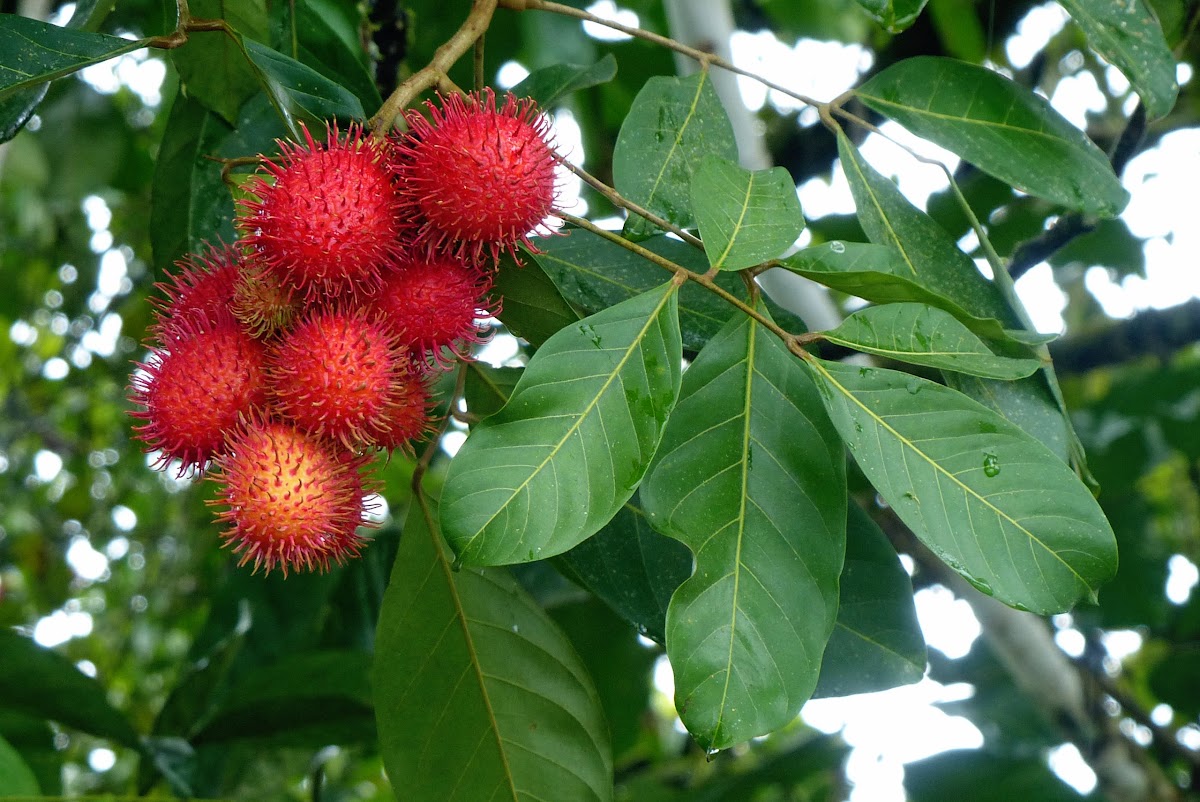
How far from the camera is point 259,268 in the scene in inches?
35.4

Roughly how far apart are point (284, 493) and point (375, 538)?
785 millimetres

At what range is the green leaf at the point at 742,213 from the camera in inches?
32.7

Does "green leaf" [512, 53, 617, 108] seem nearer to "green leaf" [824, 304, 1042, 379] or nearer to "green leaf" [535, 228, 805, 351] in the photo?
"green leaf" [535, 228, 805, 351]

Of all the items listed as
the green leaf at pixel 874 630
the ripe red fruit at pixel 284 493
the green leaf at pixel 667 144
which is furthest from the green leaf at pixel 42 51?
the green leaf at pixel 874 630

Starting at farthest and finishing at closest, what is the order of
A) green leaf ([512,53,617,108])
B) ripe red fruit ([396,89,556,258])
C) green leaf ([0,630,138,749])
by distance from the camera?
green leaf ([0,630,138,749]), green leaf ([512,53,617,108]), ripe red fruit ([396,89,556,258])

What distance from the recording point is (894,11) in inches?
36.5

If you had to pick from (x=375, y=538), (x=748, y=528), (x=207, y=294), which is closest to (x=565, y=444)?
(x=748, y=528)

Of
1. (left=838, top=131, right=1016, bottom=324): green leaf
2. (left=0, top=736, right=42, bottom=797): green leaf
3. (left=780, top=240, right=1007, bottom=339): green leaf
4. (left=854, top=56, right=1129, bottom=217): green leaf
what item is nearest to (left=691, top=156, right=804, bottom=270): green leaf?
(left=780, top=240, right=1007, bottom=339): green leaf

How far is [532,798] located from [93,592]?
3752 millimetres

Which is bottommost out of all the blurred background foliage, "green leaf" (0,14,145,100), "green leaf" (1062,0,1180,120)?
the blurred background foliage

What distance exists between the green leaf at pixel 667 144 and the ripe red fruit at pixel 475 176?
0.27 ft

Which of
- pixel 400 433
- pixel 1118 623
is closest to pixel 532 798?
pixel 400 433

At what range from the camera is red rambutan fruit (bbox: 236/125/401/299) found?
83 cm

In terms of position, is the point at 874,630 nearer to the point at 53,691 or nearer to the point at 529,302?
the point at 529,302
